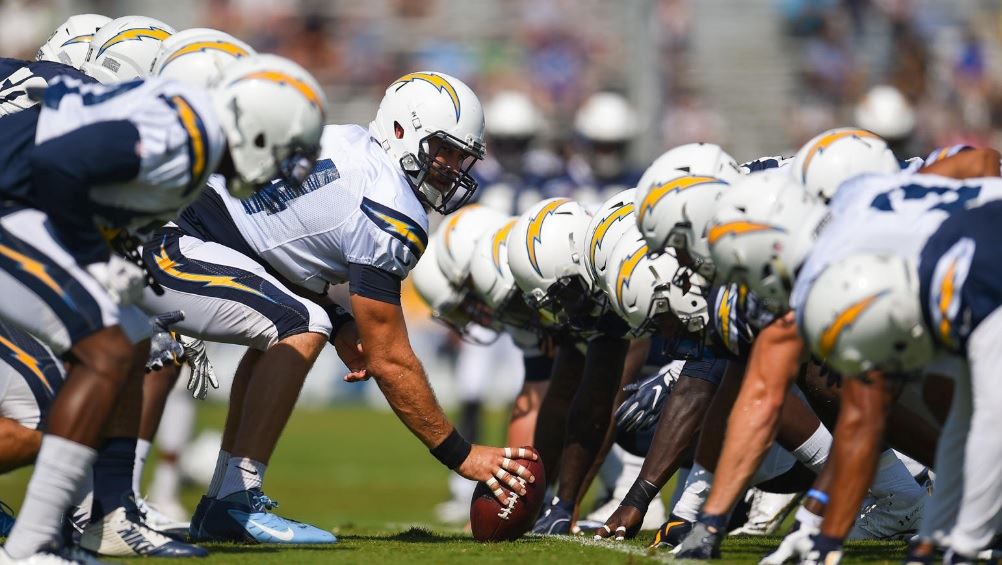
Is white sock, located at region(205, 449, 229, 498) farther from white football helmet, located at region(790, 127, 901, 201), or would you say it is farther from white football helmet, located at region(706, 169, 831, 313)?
white football helmet, located at region(790, 127, 901, 201)

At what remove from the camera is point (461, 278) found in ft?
27.0

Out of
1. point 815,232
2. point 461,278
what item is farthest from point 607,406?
point 815,232

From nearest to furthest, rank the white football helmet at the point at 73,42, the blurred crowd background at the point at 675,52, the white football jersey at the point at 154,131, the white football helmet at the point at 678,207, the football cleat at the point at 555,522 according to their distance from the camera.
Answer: the white football jersey at the point at 154,131, the white football helmet at the point at 678,207, the football cleat at the point at 555,522, the white football helmet at the point at 73,42, the blurred crowd background at the point at 675,52

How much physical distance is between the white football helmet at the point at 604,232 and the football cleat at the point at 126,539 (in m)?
2.30

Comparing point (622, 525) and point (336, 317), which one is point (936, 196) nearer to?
point (622, 525)

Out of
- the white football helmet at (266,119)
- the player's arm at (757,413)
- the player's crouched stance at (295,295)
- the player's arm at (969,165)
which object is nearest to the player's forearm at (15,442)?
the player's crouched stance at (295,295)

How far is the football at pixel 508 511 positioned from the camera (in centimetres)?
611

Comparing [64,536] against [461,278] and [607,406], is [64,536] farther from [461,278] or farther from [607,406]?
[461,278]

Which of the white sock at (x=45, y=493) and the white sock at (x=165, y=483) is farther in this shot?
the white sock at (x=165, y=483)

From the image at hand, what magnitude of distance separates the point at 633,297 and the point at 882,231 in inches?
67.5

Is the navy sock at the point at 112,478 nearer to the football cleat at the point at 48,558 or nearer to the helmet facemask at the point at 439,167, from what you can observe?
the football cleat at the point at 48,558

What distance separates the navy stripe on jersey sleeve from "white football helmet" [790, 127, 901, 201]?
1709 millimetres

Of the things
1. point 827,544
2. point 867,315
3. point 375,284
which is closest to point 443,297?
A: point 375,284

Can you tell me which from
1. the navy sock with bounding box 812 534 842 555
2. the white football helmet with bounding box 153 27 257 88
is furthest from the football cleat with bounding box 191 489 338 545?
the navy sock with bounding box 812 534 842 555
